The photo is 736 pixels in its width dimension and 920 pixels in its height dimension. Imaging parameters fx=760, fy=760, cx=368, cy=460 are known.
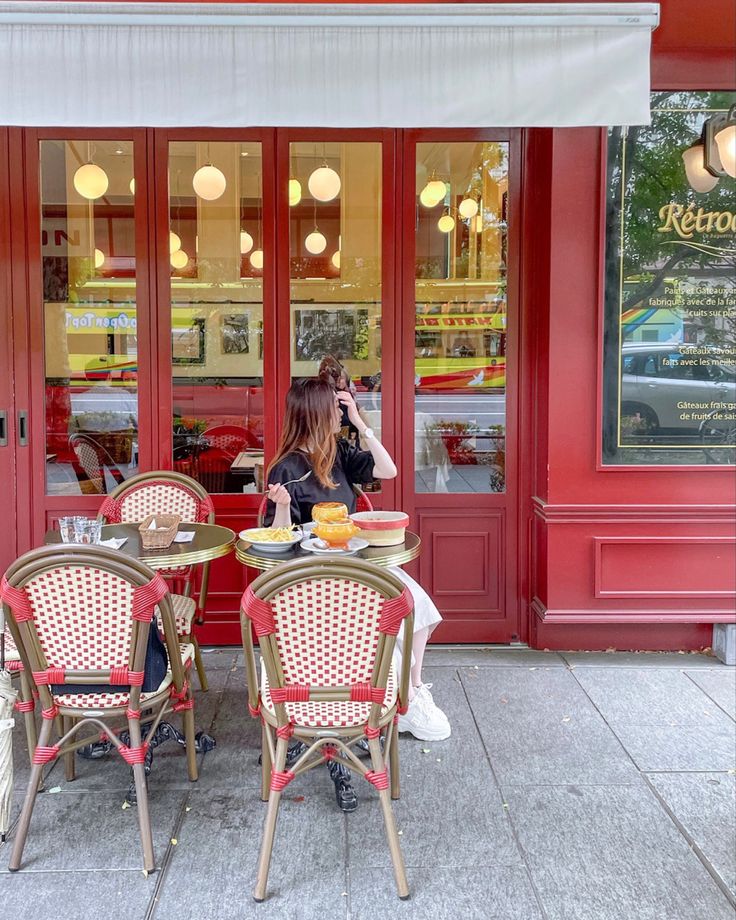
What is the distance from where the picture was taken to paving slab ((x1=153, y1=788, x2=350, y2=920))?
2289 millimetres

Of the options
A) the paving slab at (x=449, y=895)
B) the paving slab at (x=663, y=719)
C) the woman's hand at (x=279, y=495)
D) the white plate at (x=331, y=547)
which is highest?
the woman's hand at (x=279, y=495)

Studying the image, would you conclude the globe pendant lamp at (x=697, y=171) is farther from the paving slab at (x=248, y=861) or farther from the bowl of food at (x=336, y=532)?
the paving slab at (x=248, y=861)

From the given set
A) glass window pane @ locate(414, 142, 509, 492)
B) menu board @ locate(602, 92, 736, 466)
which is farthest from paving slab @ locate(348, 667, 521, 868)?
menu board @ locate(602, 92, 736, 466)

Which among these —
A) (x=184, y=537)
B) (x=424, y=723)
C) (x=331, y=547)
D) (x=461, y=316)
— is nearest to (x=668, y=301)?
(x=461, y=316)

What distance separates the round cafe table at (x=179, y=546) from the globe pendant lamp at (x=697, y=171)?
3096mm

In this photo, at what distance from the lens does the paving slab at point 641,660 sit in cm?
417

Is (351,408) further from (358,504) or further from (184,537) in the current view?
(184,537)

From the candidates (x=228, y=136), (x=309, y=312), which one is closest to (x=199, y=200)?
(x=228, y=136)

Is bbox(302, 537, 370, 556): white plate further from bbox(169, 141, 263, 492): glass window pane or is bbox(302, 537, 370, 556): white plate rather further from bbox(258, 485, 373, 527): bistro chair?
bbox(169, 141, 263, 492): glass window pane

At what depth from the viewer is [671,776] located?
304cm

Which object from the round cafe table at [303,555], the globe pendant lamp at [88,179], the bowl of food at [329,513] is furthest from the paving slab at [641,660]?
the globe pendant lamp at [88,179]

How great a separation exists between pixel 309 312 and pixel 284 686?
2589mm

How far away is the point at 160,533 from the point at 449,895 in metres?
1.66

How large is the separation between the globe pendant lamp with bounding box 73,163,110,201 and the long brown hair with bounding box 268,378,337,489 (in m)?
1.93
